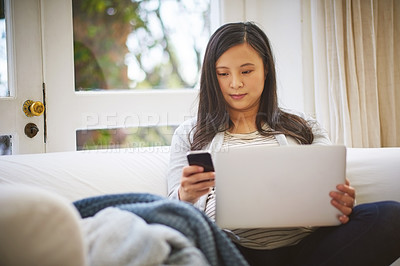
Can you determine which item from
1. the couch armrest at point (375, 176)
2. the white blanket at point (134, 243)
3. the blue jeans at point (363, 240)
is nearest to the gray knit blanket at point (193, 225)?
the white blanket at point (134, 243)

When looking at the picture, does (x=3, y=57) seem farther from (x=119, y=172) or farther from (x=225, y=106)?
(x=225, y=106)

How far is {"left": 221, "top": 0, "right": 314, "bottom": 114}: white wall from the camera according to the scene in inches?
84.4

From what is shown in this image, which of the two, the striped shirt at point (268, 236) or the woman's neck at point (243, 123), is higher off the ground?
the woman's neck at point (243, 123)

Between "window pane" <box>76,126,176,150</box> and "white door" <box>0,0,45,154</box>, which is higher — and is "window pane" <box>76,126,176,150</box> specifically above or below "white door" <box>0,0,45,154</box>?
below

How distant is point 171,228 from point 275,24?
1.64 metres

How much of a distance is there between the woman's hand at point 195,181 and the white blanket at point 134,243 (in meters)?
0.35

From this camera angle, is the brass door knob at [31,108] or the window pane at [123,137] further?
the window pane at [123,137]

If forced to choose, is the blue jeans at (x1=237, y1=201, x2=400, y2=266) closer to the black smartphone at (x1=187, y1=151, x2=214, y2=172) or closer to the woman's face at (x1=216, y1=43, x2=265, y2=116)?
the black smartphone at (x1=187, y1=151, x2=214, y2=172)

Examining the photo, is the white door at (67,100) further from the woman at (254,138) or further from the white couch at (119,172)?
the woman at (254,138)

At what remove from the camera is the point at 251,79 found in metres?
Answer: 1.54

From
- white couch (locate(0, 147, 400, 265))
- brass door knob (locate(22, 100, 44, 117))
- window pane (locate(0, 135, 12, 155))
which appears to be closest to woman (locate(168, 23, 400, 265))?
white couch (locate(0, 147, 400, 265))

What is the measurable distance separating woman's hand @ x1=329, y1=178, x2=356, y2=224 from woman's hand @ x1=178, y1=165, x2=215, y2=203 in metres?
0.32

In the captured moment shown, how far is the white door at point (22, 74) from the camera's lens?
69.4 inches

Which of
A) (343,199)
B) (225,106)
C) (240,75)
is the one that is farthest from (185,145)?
(343,199)
